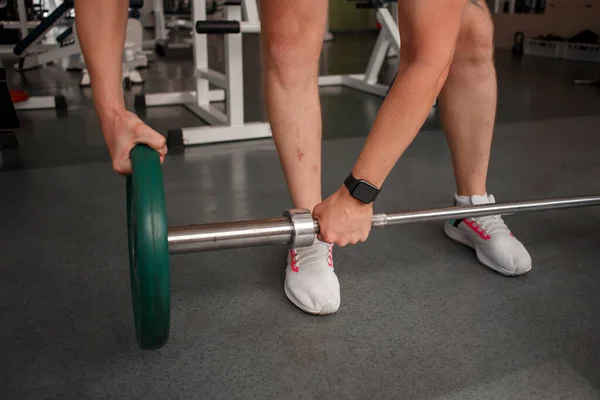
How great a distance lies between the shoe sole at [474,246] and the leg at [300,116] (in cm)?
36

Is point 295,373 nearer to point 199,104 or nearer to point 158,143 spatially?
point 158,143

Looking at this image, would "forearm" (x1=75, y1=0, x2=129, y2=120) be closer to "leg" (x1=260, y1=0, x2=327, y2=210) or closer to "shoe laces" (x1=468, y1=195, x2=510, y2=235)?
"leg" (x1=260, y1=0, x2=327, y2=210)

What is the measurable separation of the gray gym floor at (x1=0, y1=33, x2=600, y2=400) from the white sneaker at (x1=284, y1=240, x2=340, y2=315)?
2cm

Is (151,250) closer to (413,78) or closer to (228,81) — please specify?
(413,78)

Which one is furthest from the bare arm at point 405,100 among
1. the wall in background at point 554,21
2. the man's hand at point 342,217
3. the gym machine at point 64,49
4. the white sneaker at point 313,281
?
the wall in background at point 554,21

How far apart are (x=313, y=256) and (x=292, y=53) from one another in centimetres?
38

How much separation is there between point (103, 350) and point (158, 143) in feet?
1.28

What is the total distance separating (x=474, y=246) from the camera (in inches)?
48.6

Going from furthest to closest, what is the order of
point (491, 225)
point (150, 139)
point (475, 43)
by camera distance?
point (491, 225)
point (475, 43)
point (150, 139)

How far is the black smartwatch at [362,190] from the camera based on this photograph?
0.79 m

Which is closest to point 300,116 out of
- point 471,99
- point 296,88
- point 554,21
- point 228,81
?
point 296,88

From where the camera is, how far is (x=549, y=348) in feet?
2.92

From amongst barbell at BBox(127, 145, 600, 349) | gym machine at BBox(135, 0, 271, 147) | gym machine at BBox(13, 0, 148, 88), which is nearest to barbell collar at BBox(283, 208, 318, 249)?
barbell at BBox(127, 145, 600, 349)

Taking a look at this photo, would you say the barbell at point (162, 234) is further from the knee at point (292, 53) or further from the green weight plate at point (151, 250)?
the knee at point (292, 53)
